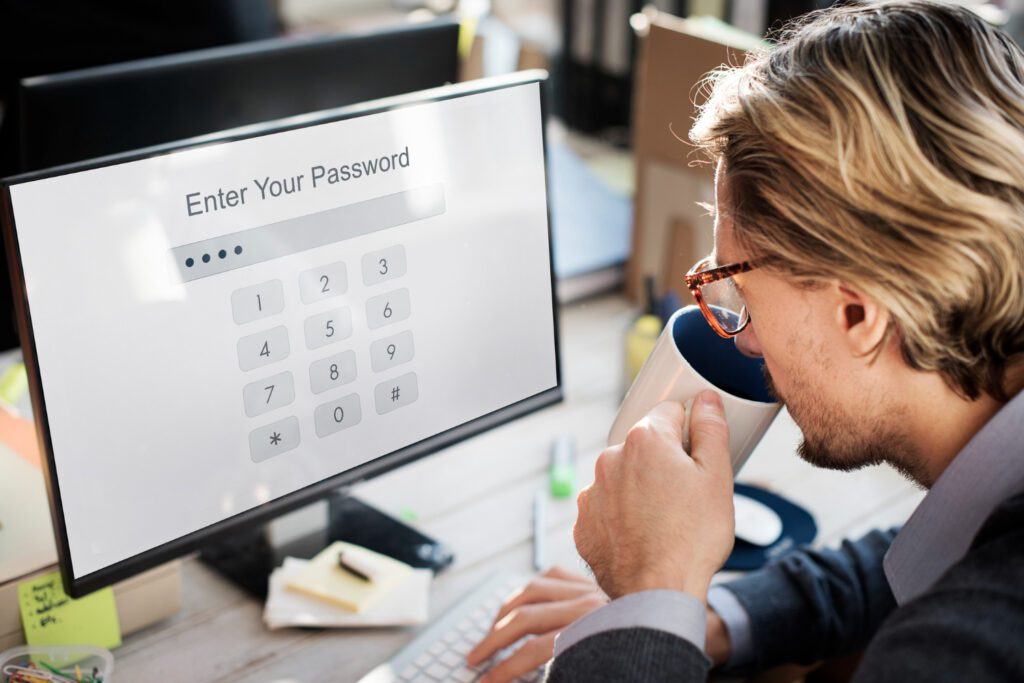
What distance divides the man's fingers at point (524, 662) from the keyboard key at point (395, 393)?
0.87ft

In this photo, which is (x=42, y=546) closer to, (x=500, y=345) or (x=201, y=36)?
(x=500, y=345)

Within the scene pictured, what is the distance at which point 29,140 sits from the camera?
3.73 feet

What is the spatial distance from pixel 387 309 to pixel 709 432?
0.33m

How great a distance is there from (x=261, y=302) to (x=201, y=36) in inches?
55.8

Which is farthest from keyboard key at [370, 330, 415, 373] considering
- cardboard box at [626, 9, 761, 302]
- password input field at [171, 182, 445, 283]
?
cardboard box at [626, 9, 761, 302]

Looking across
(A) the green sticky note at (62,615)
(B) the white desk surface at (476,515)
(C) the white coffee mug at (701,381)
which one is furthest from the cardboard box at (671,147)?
(A) the green sticky note at (62,615)

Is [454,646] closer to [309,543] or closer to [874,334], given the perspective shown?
[309,543]

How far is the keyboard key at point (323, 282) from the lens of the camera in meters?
0.96

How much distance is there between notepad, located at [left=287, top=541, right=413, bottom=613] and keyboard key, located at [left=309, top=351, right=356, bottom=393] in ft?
0.74

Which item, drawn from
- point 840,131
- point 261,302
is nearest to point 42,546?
point 261,302

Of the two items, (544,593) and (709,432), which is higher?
(709,432)

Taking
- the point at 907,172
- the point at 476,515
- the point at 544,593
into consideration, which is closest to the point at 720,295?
the point at 907,172

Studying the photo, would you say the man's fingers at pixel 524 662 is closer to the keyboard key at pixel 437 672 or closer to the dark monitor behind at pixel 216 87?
the keyboard key at pixel 437 672

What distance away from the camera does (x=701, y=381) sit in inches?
38.0
